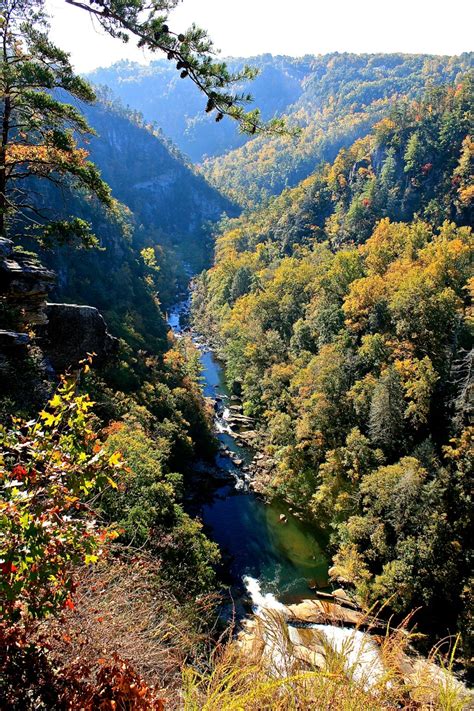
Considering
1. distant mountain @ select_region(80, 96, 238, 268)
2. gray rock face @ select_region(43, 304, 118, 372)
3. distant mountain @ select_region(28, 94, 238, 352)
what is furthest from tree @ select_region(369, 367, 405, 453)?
distant mountain @ select_region(80, 96, 238, 268)

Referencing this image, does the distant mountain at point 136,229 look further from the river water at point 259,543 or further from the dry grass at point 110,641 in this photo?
the dry grass at point 110,641

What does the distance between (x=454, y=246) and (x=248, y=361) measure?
76.0 ft

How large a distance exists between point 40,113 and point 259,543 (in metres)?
24.3

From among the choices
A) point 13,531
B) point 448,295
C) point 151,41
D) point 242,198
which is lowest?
point 448,295

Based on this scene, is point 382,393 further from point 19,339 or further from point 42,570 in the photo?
point 42,570

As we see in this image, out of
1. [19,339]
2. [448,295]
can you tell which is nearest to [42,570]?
[19,339]

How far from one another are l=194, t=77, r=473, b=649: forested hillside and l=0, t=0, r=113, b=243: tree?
981cm

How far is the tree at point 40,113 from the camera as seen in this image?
27.2 ft

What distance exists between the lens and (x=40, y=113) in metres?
9.27

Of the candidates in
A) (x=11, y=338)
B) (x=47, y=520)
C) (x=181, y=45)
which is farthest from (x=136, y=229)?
(x=47, y=520)

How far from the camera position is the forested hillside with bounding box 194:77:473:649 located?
21547mm

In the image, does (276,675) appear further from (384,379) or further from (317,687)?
(384,379)

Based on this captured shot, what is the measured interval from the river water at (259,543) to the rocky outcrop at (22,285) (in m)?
17.7

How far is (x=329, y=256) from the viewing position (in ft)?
185
